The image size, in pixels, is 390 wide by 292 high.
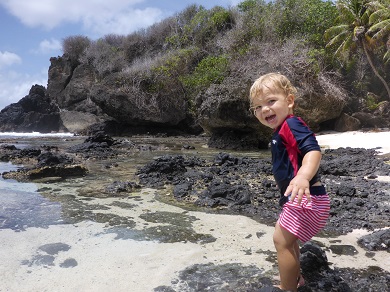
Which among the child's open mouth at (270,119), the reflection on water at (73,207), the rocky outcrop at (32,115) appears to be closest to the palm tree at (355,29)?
the reflection on water at (73,207)

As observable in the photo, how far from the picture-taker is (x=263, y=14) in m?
24.6

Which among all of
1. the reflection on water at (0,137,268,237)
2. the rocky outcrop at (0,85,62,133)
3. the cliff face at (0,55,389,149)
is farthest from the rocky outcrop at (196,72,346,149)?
the rocky outcrop at (0,85,62,133)

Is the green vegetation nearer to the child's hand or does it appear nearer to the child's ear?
the child's ear

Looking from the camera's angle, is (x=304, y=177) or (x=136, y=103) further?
(x=136, y=103)

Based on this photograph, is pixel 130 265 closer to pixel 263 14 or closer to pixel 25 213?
pixel 25 213

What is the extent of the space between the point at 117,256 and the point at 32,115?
39.9 meters

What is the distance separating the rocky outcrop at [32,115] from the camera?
3775 cm

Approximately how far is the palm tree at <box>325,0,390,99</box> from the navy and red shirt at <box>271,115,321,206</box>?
22096 millimetres

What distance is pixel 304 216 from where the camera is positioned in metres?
2.15

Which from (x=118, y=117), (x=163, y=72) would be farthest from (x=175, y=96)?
(x=118, y=117)

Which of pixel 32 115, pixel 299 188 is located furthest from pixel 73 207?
pixel 32 115

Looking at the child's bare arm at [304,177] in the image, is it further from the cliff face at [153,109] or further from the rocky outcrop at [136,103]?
the rocky outcrop at [136,103]

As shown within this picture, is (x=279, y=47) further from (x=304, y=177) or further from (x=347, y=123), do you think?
(x=304, y=177)

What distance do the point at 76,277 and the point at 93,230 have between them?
112 cm
